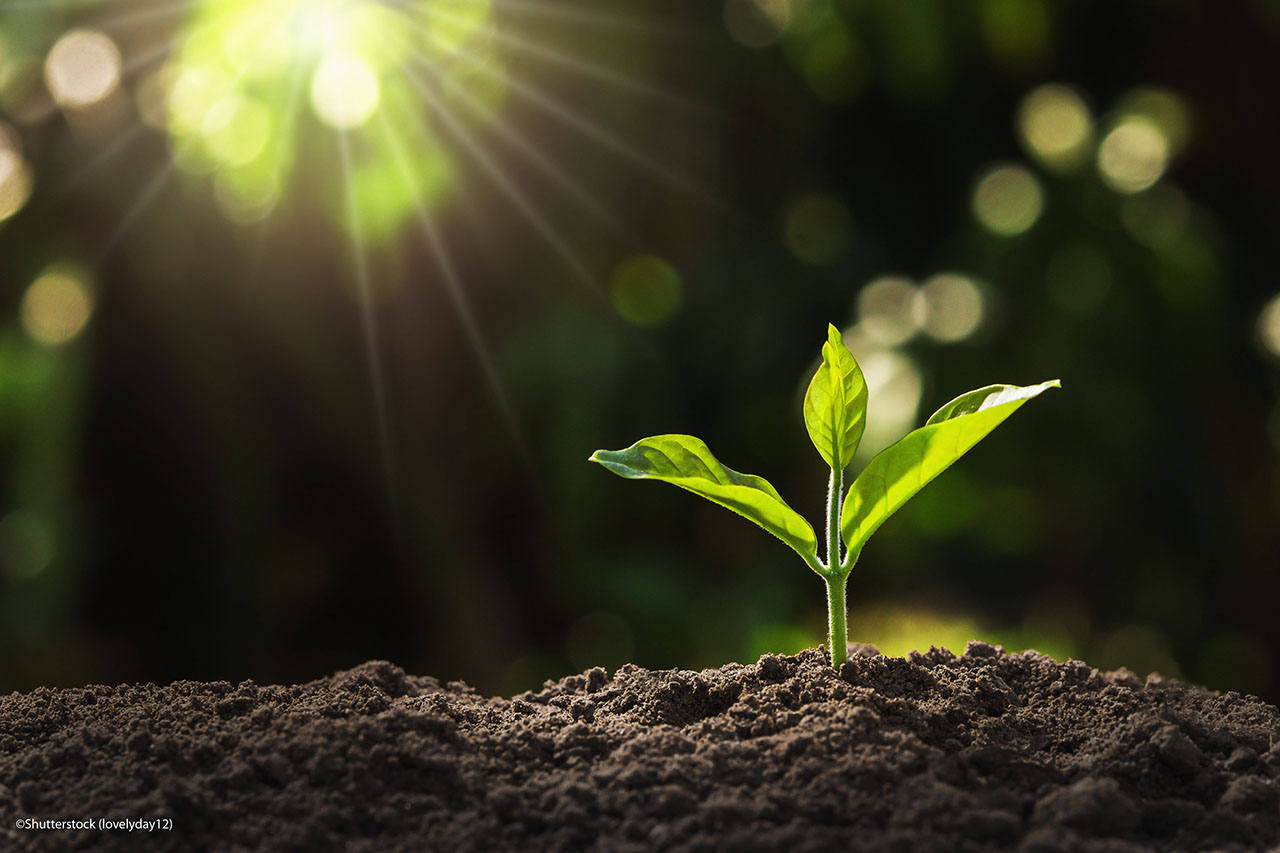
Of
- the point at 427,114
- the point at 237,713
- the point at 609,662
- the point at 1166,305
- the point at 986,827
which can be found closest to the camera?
the point at 986,827

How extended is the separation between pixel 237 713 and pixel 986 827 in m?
0.60

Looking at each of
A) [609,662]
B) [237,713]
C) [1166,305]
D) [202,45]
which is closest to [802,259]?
[1166,305]

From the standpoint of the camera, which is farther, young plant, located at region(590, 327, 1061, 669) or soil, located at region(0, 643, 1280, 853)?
young plant, located at region(590, 327, 1061, 669)

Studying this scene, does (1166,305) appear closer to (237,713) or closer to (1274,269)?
(1274,269)

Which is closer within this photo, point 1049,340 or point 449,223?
point 1049,340

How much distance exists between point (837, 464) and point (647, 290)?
213 centimetres

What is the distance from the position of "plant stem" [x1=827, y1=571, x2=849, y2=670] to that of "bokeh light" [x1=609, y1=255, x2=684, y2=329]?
2064mm

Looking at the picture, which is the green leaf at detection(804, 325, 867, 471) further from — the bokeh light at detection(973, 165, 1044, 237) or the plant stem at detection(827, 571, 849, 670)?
the bokeh light at detection(973, 165, 1044, 237)

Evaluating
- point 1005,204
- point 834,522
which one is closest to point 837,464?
point 834,522

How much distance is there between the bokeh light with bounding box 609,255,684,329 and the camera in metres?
2.84

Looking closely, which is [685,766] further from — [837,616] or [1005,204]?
[1005,204]

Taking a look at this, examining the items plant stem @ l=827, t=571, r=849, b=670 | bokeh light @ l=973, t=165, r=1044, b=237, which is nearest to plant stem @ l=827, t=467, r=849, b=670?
plant stem @ l=827, t=571, r=849, b=670

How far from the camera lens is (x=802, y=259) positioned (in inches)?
112

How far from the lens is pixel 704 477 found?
2.63 feet
